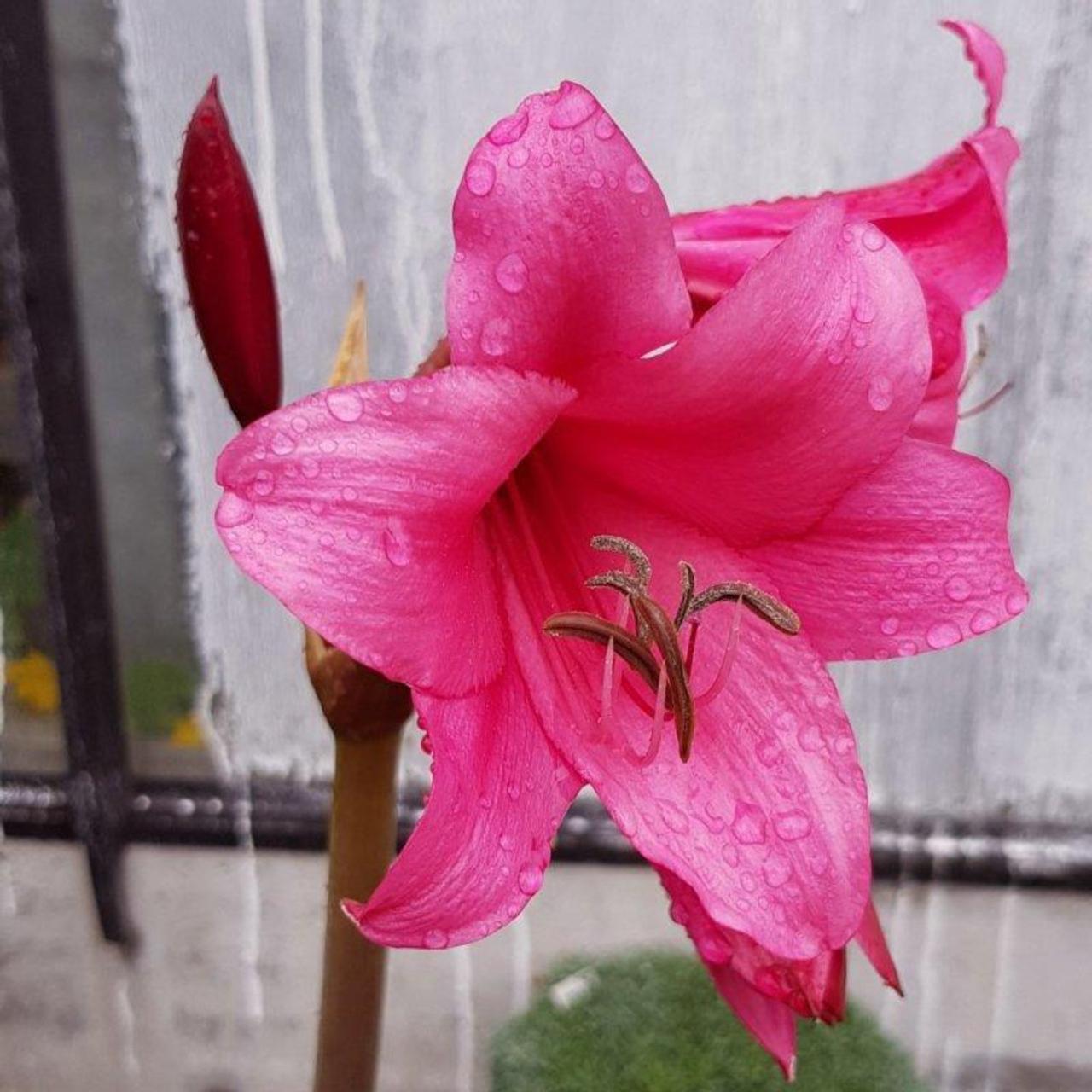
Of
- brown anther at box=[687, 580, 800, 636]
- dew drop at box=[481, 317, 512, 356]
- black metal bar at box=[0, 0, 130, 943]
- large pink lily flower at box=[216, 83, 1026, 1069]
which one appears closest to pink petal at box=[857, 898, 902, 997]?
large pink lily flower at box=[216, 83, 1026, 1069]

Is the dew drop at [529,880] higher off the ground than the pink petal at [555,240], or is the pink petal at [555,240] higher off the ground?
the pink petal at [555,240]

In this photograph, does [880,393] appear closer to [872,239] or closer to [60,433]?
[872,239]

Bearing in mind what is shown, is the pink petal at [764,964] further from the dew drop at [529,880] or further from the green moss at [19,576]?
the green moss at [19,576]

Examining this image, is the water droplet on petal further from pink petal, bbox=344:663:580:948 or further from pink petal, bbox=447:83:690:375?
pink petal, bbox=344:663:580:948

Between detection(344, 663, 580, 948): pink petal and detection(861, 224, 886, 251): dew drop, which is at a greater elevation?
detection(861, 224, 886, 251): dew drop

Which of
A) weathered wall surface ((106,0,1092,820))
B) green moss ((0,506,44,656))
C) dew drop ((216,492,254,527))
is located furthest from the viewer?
green moss ((0,506,44,656))

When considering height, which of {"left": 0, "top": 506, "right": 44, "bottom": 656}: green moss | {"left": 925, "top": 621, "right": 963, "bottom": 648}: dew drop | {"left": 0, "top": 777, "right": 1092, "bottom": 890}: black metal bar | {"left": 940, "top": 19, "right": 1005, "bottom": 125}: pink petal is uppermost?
{"left": 940, "top": 19, "right": 1005, "bottom": 125}: pink petal

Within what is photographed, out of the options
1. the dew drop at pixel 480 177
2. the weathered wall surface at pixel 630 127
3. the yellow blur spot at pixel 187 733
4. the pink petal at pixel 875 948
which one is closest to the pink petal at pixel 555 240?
the dew drop at pixel 480 177
